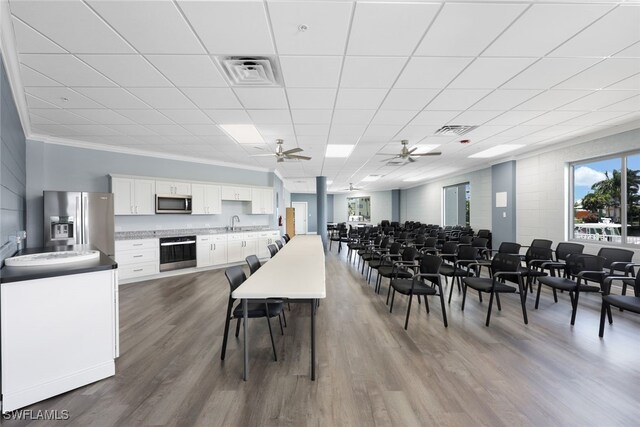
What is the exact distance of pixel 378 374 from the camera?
2289 mm

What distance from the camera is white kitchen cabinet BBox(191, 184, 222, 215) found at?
6555 millimetres

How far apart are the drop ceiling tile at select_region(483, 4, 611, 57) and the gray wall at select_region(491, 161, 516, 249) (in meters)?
5.36

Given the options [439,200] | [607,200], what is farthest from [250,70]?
[439,200]

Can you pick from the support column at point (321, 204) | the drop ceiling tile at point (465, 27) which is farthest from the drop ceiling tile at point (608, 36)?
the support column at point (321, 204)

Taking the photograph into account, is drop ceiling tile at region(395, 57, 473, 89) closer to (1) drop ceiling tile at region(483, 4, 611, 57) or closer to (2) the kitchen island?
(1) drop ceiling tile at region(483, 4, 611, 57)

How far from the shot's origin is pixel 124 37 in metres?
2.23

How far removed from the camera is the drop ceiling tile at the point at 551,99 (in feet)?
10.7

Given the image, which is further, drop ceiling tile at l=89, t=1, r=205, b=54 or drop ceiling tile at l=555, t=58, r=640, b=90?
drop ceiling tile at l=555, t=58, r=640, b=90

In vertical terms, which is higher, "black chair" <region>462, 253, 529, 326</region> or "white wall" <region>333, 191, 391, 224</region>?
"white wall" <region>333, 191, 391, 224</region>

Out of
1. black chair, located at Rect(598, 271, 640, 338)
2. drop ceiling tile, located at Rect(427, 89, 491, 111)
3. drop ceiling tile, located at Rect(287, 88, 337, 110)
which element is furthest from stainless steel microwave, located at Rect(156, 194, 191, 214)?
black chair, located at Rect(598, 271, 640, 338)

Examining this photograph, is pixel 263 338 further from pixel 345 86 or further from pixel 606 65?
pixel 606 65

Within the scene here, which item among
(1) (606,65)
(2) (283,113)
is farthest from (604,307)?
(2) (283,113)

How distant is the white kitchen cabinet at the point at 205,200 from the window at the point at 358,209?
37.7ft

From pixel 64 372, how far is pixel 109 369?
30 centimetres
